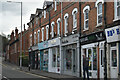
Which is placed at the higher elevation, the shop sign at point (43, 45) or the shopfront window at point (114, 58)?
the shop sign at point (43, 45)

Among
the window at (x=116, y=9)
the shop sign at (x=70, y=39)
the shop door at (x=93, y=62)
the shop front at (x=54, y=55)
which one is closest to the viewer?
the window at (x=116, y=9)

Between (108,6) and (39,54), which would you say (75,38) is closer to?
(108,6)

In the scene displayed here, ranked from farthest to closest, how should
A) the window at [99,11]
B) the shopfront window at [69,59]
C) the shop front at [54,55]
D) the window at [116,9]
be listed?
1. the shop front at [54,55]
2. the shopfront window at [69,59]
3. the window at [99,11]
4. the window at [116,9]

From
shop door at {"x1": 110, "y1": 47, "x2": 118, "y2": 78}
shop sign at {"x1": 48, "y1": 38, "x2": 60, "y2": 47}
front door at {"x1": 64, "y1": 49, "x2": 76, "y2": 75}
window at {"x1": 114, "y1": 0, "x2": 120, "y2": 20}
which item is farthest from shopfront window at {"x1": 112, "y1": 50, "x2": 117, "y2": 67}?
shop sign at {"x1": 48, "y1": 38, "x2": 60, "y2": 47}

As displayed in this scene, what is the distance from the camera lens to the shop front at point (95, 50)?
19406 millimetres

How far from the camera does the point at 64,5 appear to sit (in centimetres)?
2816

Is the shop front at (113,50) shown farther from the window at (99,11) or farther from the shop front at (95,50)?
the window at (99,11)

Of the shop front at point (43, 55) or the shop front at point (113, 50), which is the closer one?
the shop front at point (113, 50)

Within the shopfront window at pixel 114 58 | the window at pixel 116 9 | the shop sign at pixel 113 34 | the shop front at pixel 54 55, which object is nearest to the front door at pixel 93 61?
the shopfront window at pixel 114 58

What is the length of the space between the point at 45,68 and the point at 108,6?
1938 centimetres

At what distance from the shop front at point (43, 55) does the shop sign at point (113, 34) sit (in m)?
17.5

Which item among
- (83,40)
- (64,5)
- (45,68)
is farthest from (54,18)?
(83,40)

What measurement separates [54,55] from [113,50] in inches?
585

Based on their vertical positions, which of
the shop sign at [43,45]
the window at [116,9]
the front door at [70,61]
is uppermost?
the window at [116,9]
